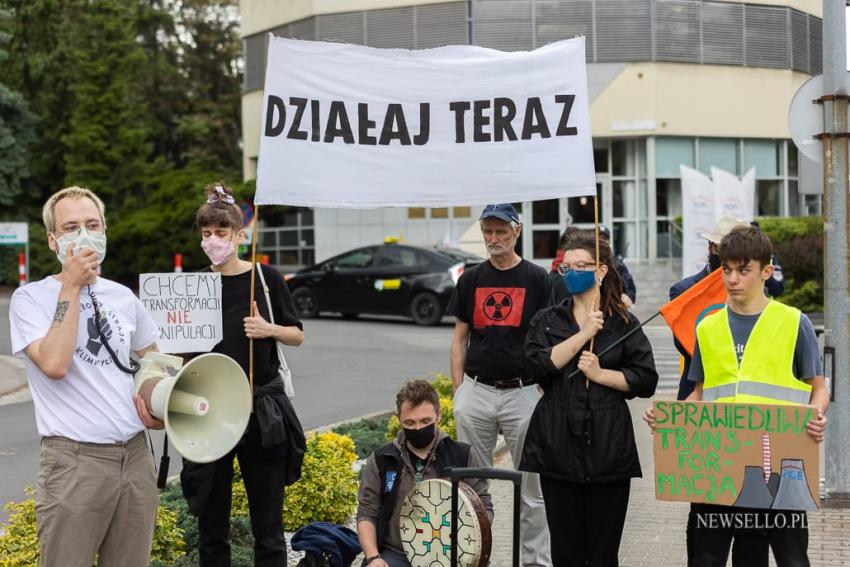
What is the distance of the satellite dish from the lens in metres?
8.31

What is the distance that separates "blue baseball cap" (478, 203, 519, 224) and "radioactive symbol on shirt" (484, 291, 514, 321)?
0.42 m

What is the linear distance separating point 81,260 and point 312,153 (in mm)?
2012

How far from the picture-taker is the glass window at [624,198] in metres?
34.4

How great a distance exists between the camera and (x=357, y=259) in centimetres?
2502

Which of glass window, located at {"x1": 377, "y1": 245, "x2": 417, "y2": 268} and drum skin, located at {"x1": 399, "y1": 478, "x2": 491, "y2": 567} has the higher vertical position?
glass window, located at {"x1": 377, "y1": 245, "x2": 417, "y2": 268}

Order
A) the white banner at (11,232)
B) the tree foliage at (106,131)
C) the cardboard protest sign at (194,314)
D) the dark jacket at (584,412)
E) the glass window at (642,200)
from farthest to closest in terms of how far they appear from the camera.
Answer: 1. the tree foliage at (106,131)
2. the glass window at (642,200)
3. the white banner at (11,232)
4. the cardboard protest sign at (194,314)
5. the dark jacket at (584,412)

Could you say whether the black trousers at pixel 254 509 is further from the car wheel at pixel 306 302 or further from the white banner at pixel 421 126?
the car wheel at pixel 306 302

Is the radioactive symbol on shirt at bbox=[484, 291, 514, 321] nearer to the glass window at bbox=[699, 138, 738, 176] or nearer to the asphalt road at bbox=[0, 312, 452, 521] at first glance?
the asphalt road at bbox=[0, 312, 452, 521]

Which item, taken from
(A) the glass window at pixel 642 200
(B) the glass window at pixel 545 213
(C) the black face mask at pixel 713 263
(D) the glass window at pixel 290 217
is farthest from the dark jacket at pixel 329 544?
(D) the glass window at pixel 290 217

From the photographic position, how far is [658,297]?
31.3 meters

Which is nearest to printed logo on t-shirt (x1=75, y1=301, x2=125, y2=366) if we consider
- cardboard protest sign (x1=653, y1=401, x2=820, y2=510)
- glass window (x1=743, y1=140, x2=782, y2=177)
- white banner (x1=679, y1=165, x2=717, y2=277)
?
cardboard protest sign (x1=653, y1=401, x2=820, y2=510)

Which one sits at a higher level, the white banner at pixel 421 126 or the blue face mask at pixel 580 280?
the white banner at pixel 421 126

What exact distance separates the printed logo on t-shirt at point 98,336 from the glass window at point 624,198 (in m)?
31.0

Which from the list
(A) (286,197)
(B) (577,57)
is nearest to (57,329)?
(A) (286,197)
